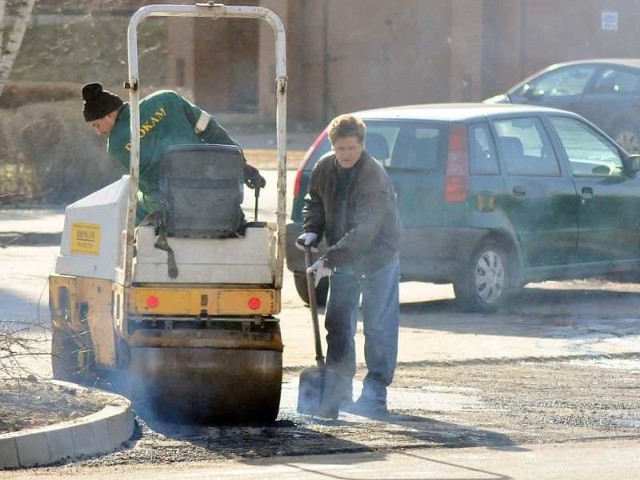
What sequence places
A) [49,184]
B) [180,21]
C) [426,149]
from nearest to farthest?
[426,149] < [49,184] < [180,21]

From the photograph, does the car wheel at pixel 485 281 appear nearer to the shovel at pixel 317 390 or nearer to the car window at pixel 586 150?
the car window at pixel 586 150

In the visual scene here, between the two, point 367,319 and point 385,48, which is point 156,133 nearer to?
point 367,319

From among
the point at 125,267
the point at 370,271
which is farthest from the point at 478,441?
the point at 125,267

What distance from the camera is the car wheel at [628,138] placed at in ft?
64.7

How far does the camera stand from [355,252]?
8469 mm

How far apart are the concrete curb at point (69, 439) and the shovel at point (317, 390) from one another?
1128 mm

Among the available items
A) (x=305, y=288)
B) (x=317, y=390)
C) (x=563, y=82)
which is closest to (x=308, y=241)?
(x=317, y=390)

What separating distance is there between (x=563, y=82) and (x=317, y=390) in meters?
13.6

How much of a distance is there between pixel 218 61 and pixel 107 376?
2810 centimetres

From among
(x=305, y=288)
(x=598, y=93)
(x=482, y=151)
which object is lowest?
(x=305, y=288)

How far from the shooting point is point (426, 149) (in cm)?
1209

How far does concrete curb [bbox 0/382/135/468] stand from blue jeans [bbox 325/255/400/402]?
151 cm

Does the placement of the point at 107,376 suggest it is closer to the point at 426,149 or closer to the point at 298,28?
the point at 426,149

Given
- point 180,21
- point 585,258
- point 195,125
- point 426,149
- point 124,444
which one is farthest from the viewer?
point 180,21
